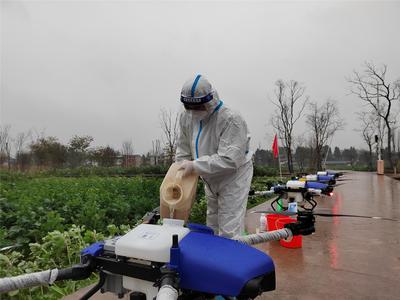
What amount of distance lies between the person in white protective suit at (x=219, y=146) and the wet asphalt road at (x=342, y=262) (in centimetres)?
83

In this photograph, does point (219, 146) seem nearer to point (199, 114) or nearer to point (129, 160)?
point (199, 114)

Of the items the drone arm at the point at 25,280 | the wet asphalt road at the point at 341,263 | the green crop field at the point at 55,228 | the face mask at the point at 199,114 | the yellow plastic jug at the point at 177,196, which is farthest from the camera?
the green crop field at the point at 55,228

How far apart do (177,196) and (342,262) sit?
7.92 ft

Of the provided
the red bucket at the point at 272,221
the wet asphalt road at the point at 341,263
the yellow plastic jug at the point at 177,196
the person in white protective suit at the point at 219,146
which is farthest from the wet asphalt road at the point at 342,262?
the yellow plastic jug at the point at 177,196

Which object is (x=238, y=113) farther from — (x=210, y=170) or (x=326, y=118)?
(x=326, y=118)

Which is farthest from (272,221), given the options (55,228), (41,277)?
(41,277)

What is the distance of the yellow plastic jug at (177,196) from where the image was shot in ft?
5.70

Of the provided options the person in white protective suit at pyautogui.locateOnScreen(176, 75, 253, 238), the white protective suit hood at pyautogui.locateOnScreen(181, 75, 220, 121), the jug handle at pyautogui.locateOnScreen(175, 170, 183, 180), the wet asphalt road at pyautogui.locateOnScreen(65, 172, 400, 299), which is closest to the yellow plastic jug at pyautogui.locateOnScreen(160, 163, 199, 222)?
the jug handle at pyautogui.locateOnScreen(175, 170, 183, 180)

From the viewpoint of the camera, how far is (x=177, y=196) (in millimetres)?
1775

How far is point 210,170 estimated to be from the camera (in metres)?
1.89

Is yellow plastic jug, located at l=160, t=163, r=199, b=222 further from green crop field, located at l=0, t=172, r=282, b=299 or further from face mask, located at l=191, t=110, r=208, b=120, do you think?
green crop field, located at l=0, t=172, r=282, b=299

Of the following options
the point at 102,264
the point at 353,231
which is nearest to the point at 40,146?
the point at 353,231

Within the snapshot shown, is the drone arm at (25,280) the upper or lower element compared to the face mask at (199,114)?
lower

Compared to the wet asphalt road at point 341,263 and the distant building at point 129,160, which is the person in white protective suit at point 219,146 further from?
the distant building at point 129,160
